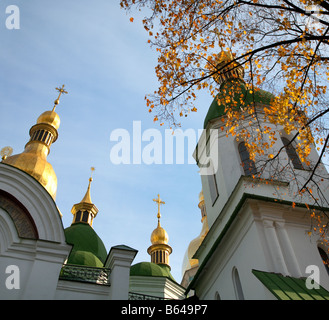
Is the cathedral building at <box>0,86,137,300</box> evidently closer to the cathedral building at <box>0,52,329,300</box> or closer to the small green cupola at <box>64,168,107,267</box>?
the cathedral building at <box>0,52,329,300</box>

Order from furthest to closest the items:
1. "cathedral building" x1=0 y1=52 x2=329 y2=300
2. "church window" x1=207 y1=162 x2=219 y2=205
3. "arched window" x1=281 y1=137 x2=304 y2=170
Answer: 1. "church window" x1=207 y1=162 x2=219 y2=205
2. "arched window" x1=281 y1=137 x2=304 y2=170
3. "cathedral building" x1=0 y1=52 x2=329 y2=300

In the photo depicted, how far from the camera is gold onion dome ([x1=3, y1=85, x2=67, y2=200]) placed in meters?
20.7

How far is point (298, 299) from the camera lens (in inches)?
294

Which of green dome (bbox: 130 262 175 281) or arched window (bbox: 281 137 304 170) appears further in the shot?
green dome (bbox: 130 262 175 281)

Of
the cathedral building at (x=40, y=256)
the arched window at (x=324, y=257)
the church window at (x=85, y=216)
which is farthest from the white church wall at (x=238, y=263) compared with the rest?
the church window at (x=85, y=216)

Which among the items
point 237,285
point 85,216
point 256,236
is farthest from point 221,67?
point 85,216

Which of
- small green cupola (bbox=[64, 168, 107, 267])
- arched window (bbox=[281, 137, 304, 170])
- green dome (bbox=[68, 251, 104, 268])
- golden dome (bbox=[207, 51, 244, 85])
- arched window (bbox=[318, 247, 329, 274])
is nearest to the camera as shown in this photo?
golden dome (bbox=[207, 51, 244, 85])

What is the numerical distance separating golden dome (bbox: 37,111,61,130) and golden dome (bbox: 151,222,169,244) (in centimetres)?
1214

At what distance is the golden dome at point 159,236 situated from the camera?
1164 inches

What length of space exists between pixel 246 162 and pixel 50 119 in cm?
1810

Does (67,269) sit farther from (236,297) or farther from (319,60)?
(319,60)

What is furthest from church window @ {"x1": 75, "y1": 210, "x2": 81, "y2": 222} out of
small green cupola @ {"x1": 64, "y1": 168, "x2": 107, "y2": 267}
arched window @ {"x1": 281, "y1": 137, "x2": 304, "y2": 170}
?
arched window @ {"x1": 281, "y1": 137, "x2": 304, "y2": 170}
